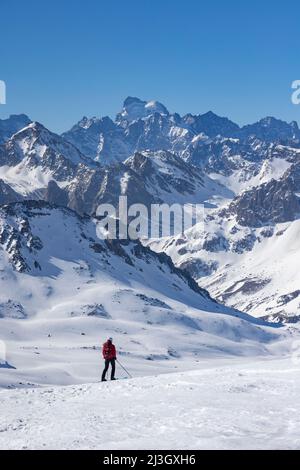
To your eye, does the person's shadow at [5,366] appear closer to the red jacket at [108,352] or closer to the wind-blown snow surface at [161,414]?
the red jacket at [108,352]

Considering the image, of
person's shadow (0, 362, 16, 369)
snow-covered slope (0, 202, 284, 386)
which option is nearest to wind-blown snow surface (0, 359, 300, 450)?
snow-covered slope (0, 202, 284, 386)

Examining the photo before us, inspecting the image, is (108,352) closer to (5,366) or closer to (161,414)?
(161,414)

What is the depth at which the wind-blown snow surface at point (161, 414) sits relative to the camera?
23.0m

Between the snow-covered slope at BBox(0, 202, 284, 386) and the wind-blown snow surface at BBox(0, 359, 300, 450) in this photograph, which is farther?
the snow-covered slope at BBox(0, 202, 284, 386)

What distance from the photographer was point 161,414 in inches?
1061

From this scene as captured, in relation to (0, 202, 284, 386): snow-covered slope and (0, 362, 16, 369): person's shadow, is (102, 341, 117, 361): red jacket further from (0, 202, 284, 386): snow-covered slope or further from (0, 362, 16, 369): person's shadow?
(0, 362, 16, 369): person's shadow

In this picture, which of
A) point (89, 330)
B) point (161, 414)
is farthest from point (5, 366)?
point (161, 414)

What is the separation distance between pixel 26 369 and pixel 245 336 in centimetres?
9551

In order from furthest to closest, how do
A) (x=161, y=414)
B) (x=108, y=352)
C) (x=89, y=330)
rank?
(x=89, y=330), (x=108, y=352), (x=161, y=414)

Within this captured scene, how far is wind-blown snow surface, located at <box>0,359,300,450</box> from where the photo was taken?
2295cm

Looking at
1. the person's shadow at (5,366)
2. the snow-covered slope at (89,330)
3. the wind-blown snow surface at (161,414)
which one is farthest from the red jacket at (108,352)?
the person's shadow at (5,366)

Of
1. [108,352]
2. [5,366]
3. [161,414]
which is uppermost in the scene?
[5,366]

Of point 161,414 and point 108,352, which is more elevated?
point 108,352
